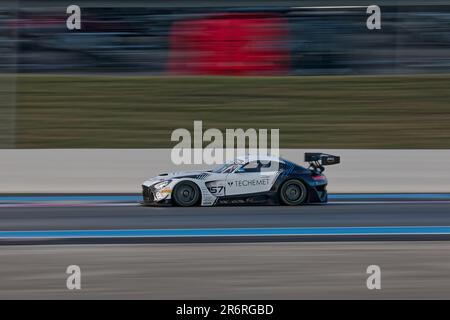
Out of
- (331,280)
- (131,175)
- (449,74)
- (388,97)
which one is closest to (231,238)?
(331,280)

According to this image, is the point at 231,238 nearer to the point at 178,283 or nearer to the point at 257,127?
the point at 178,283

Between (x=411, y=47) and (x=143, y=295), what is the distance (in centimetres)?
1644

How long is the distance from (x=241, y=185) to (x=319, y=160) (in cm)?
148

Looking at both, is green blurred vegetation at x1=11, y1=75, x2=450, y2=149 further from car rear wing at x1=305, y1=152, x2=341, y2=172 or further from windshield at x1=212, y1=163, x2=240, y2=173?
windshield at x1=212, y1=163, x2=240, y2=173

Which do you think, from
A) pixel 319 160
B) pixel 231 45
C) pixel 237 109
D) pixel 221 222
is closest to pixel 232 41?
pixel 231 45

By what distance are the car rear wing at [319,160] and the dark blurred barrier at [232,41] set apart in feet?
28.1

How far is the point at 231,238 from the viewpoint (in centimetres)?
1084

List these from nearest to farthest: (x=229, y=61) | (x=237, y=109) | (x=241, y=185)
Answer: (x=241, y=185) < (x=237, y=109) < (x=229, y=61)

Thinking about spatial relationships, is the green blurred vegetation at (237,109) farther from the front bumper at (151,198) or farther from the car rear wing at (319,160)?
the front bumper at (151,198)

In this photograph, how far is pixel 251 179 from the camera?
45.1ft

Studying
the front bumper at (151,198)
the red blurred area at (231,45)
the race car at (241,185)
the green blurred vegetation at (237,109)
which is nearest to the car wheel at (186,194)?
the race car at (241,185)

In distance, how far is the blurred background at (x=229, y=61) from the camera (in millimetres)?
21719

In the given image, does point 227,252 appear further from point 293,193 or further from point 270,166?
point 293,193

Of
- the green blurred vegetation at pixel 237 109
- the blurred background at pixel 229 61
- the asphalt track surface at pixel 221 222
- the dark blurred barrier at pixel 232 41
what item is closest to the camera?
the asphalt track surface at pixel 221 222
